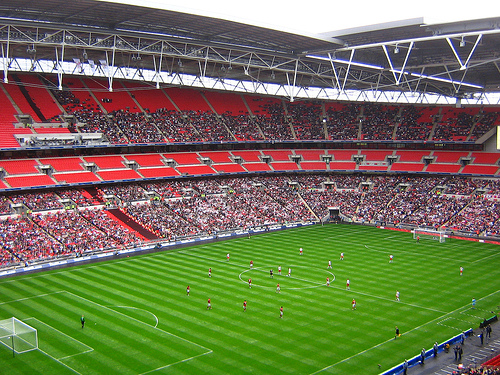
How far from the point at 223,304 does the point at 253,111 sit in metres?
51.3

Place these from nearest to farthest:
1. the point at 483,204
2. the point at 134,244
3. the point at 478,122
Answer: the point at 134,244 → the point at 483,204 → the point at 478,122

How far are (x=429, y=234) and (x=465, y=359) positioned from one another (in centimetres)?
3163

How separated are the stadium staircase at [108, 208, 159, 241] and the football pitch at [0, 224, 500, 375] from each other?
4.73 meters

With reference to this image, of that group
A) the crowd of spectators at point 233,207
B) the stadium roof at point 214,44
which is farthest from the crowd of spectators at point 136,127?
the stadium roof at point 214,44

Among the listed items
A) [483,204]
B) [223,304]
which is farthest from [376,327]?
[483,204]

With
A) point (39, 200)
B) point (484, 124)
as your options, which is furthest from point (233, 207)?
point (484, 124)

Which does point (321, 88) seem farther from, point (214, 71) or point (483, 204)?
point (483, 204)

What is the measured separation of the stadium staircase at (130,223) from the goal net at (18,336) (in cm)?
2567

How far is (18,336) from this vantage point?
24.5 meters

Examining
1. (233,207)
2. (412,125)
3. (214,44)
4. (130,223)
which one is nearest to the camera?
(214,44)

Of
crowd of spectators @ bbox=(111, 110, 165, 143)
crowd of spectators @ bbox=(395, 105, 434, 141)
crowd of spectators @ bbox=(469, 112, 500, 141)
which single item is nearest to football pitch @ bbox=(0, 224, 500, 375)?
crowd of spectators @ bbox=(111, 110, 165, 143)

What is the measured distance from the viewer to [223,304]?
1214 inches

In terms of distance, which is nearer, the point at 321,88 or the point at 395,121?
the point at 321,88

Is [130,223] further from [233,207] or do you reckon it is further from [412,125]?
[412,125]
